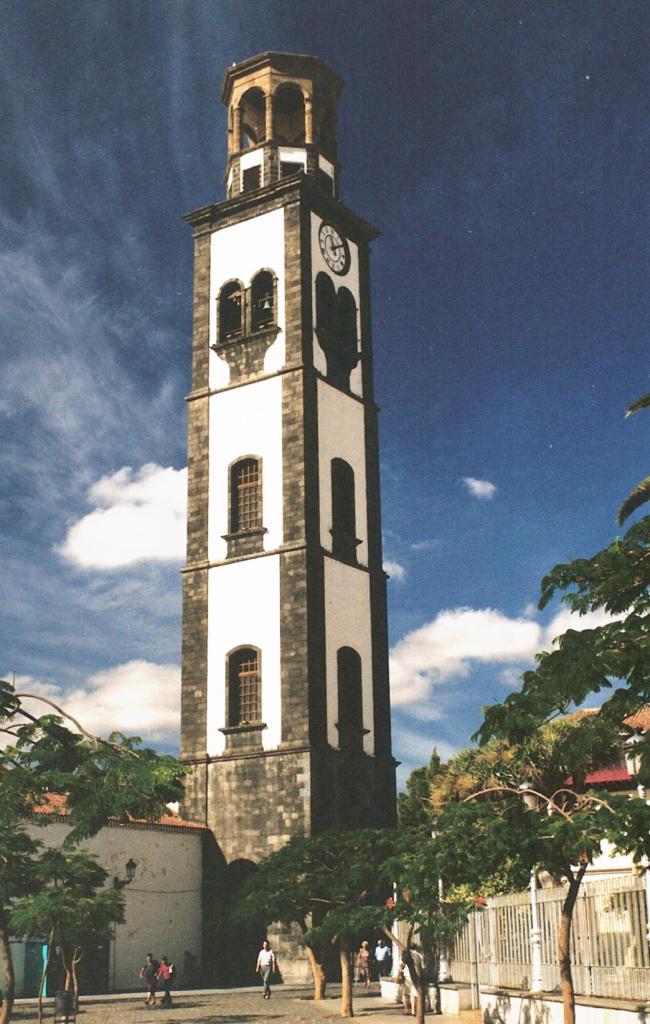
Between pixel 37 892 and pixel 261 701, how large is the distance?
15723 millimetres

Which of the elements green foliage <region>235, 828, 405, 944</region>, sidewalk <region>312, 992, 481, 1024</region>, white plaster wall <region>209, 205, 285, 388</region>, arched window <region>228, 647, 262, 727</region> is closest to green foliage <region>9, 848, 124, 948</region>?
green foliage <region>235, 828, 405, 944</region>

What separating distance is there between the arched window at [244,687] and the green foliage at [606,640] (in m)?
22.5

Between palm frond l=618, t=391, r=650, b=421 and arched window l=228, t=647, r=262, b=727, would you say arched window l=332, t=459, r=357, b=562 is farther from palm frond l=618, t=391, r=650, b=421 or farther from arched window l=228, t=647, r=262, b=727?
palm frond l=618, t=391, r=650, b=421

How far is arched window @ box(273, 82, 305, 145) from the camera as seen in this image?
43.4 metres

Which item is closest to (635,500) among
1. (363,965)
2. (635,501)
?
(635,501)

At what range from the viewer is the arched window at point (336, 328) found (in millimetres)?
38906

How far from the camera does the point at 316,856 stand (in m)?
27.2

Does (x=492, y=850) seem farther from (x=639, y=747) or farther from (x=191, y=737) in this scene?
(x=191, y=737)

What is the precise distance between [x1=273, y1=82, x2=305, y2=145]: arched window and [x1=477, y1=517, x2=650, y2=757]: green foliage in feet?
111

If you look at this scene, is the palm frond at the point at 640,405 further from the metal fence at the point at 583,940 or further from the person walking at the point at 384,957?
the person walking at the point at 384,957

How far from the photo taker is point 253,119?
145 ft

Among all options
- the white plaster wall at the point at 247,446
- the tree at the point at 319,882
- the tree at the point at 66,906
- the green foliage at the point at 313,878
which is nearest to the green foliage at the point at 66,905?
the tree at the point at 66,906

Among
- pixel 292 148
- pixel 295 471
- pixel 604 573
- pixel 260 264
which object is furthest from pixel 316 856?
pixel 292 148

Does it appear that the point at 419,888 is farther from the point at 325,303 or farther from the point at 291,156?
the point at 291,156
